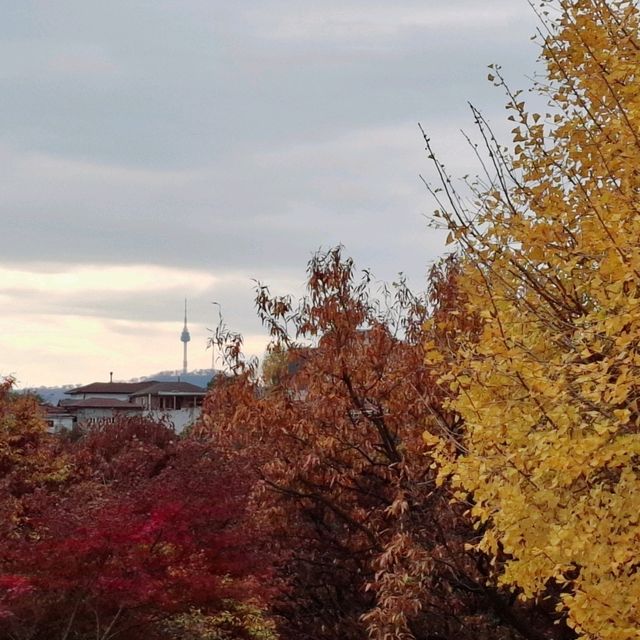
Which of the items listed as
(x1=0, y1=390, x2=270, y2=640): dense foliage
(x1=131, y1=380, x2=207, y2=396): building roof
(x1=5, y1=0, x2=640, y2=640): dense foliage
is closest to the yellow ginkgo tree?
(x1=5, y1=0, x2=640, y2=640): dense foliage

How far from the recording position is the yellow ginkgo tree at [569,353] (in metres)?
7.19

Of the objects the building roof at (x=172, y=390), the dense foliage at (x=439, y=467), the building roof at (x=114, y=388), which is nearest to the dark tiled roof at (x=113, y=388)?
the building roof at (x=114, y=388)

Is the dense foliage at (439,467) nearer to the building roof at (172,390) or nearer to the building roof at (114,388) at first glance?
the building roof at (172,390)

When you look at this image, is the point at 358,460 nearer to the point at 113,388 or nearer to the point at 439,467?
the point at 439,467

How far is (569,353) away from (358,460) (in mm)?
6178

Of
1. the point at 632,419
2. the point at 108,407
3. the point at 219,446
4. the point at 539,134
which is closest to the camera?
the point at 632,419

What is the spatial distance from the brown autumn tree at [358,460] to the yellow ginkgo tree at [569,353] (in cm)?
271

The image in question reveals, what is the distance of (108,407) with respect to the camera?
297 feet

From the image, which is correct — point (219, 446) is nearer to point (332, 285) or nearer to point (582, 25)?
point (332, 285)

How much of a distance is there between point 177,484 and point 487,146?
6.77 metres

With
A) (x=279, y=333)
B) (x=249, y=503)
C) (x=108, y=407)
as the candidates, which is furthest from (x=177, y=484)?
(x=108, y=407)

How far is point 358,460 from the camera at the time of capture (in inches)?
536

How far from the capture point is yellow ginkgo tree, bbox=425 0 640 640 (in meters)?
7.19

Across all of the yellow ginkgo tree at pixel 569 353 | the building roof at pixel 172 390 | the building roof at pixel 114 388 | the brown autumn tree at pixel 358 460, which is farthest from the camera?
the building roof at pixel 114 388
